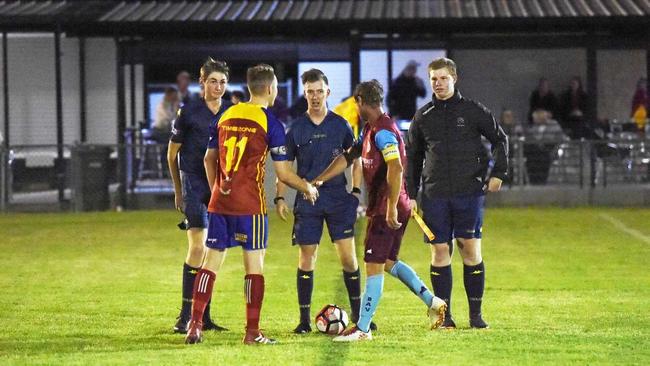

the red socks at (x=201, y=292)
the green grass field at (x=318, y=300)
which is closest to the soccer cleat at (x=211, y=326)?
the green grass field at (x=318, y=300)

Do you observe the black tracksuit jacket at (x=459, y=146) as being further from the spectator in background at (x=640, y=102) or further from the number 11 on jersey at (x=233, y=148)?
the spectator in background at (x=640, y=102)

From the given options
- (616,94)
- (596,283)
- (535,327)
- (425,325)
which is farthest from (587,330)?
(616,94)

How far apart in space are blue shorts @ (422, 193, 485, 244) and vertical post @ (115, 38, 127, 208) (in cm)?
1315

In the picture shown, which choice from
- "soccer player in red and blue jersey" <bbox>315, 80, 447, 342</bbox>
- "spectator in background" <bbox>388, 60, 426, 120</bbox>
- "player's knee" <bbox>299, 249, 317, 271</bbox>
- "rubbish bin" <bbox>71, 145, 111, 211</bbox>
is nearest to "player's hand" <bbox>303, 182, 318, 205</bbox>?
"soccer player in red and blue jersey" <bbox>315, 80, 447, 342</bbox>

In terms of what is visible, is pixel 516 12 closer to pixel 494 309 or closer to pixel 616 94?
pixel 616 94

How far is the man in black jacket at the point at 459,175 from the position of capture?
909 centimetres

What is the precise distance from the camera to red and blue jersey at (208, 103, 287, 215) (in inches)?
324

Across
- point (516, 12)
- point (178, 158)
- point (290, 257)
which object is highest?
point (516, 12)

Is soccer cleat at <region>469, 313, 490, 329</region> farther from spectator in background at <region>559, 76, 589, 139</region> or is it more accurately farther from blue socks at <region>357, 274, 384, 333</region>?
spectator in background at <region>559, 76, 589, 139</region>

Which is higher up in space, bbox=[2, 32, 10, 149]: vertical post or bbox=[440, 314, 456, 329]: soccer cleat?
bbox=[2, 32, 10, 149]: vertical post

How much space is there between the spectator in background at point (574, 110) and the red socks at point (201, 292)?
15.9 metres

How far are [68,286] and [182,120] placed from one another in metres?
3.53

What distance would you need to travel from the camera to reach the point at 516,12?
2339 centimetres

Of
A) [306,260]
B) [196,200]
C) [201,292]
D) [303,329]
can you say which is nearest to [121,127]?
[196,200]
